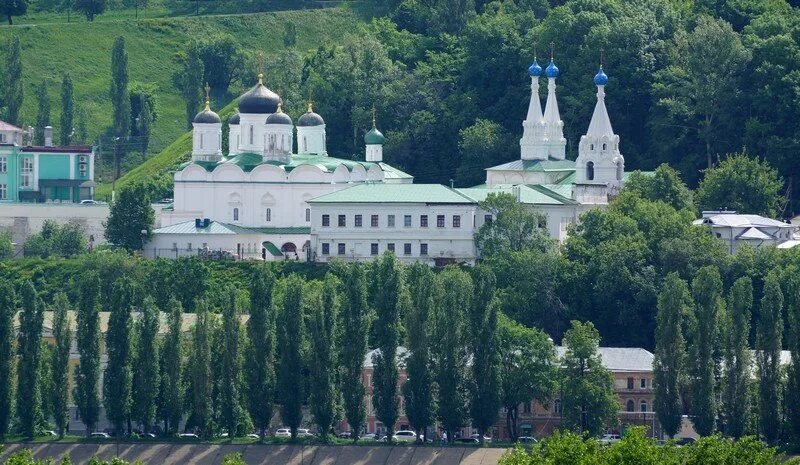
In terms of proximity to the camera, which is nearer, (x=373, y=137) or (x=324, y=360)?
(x=324, y=360)

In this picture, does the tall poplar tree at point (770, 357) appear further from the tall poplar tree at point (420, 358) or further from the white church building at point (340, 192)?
the white church building at point (340, 192)

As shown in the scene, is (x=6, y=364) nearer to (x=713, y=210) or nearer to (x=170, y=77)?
(x=713, y=210)

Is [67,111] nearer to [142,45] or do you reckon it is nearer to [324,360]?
[142,45]

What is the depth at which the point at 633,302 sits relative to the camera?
94.4 m

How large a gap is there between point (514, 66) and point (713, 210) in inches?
548

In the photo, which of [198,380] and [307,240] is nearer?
[198,380]

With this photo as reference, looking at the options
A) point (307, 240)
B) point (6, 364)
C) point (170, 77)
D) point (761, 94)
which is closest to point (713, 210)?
point (761, 94)

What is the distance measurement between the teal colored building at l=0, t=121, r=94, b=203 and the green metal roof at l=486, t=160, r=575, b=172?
14.3 metres

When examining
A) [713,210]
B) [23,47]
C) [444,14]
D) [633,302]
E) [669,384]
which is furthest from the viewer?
[23,47]

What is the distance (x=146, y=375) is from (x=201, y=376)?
1.37 metres

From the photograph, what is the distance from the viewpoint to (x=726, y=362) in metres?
84.3

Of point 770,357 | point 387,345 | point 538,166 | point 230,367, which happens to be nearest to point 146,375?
point 230,367

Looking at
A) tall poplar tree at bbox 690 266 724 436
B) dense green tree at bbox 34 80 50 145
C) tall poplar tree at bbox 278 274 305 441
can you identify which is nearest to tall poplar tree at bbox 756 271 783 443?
tall poplar tree at bbox 690 266 724 436

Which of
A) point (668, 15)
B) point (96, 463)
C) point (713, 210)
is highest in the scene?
point (668, 15)
